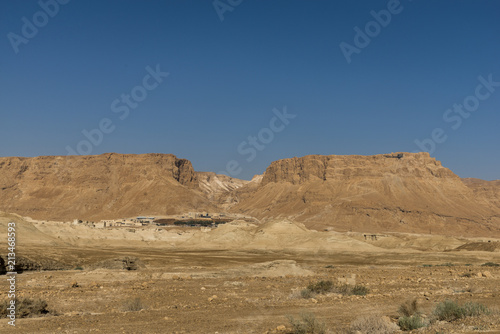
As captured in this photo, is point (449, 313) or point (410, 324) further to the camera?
point (449, 313)

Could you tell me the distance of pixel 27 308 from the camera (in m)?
14.4

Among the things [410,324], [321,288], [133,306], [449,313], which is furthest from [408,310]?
[133,306]

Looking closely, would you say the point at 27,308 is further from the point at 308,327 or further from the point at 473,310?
the point at 473,310

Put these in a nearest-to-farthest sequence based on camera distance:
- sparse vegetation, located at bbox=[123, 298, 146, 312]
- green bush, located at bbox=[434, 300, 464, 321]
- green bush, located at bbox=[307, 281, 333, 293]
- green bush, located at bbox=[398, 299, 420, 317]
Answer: green bush, located at bbox=[434, 300, 464, 321], green bush, located at bbox=[398, 299, 420, 317], sparse vegetation, located at bbox=[123, 298, 146, 312], green bush, located at bbox=[307, 281, 333, 293]

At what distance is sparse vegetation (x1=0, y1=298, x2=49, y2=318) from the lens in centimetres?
1398

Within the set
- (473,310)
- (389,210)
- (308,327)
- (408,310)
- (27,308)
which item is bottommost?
(27,308)

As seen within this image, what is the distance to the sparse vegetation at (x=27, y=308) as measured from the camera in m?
14.0

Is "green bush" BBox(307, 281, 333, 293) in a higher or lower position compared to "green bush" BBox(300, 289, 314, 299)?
higher

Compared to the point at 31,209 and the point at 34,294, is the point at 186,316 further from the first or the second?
the point at 31,209

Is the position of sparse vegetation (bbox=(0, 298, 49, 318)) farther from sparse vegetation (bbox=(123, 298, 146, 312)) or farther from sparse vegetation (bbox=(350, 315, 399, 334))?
sparse vegetation (bbox=(350, 315, 399, 334))

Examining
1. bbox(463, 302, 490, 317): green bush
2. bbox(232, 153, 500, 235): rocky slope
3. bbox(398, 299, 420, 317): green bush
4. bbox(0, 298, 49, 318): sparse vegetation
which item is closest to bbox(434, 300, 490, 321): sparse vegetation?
bbox(463, 302, 490, 317): green bush

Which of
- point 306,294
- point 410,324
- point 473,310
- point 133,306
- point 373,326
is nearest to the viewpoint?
point 373,326

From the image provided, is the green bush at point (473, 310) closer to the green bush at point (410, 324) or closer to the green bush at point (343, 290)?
the green bush at point (410, 324)

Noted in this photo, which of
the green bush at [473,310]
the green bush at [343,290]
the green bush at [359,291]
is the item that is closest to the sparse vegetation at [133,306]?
the green bush at [343,290]
